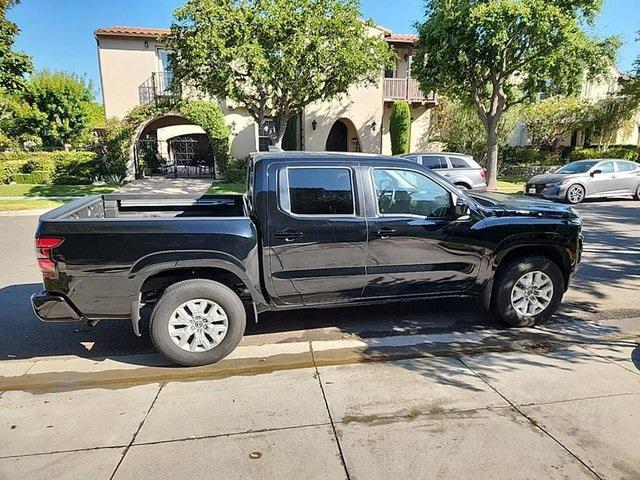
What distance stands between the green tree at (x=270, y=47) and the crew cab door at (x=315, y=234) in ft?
32.1

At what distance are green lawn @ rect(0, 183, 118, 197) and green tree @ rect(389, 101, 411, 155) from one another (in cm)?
1348

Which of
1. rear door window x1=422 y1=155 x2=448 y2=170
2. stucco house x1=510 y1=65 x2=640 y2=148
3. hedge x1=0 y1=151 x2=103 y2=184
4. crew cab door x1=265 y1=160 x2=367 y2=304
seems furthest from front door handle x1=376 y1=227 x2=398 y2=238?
stucco house x1=510 y1=65 x2=640 y2=148

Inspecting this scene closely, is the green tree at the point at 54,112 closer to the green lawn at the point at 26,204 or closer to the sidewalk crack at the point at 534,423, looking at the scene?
the green lawn at the point at 26,204

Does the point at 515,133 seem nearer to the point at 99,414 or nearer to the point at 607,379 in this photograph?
the point at 607,379

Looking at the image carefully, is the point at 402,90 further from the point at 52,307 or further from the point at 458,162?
the point at 52,307

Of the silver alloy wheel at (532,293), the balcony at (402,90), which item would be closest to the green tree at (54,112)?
the balcony at (402,90)

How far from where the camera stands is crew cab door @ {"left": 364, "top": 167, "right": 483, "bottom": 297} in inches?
160

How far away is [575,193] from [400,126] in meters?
9.95

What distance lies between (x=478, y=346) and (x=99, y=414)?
3.26 metres

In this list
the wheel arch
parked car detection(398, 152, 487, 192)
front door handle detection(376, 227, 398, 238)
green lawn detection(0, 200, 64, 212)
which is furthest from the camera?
parked car detection(398, 152, 487, 192)

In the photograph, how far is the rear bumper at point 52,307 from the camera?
3.46 meters

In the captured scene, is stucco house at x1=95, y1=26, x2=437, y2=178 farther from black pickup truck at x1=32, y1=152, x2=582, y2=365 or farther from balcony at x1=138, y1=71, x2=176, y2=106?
black pickup truck at x1=32, y1=152, x2=582, y2=365

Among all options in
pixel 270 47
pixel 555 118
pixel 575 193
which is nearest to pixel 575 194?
pixel 575 193

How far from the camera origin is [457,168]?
13.3 meters
